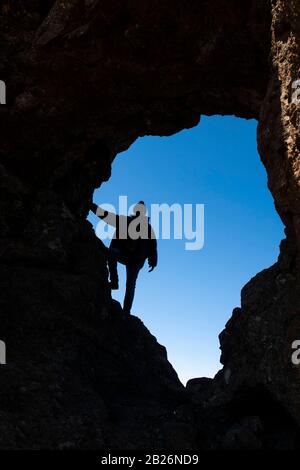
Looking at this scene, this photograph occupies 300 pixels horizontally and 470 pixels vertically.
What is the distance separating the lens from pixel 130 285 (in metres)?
14.1

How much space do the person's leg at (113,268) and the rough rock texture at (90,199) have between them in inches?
22.2

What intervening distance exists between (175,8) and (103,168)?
5464mm

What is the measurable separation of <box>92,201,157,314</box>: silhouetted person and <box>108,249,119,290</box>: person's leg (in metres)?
0.06

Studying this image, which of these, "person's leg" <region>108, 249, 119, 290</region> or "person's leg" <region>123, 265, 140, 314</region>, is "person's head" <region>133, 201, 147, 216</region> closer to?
"person's leg" <region>108, 249, 119, 290</region>

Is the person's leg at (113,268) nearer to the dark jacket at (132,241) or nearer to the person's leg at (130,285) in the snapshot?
the dark jacket at (132,241)

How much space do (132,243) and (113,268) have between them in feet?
3.22

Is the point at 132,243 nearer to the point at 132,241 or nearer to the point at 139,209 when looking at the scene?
the point at 132,241

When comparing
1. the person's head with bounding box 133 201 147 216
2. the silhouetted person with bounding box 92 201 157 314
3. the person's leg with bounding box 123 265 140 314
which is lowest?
the person's leg with bounding box 123 265 140 314

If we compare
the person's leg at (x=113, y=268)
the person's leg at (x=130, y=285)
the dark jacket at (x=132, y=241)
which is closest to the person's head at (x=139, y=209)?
the dark jacket at (x=132, y=241)

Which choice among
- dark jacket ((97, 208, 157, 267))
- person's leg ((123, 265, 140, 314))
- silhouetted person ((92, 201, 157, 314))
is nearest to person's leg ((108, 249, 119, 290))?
silhouetted person ((92, 201, 157, 314))

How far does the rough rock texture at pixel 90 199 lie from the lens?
9086 millimetres

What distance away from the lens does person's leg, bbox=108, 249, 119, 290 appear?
536 inches

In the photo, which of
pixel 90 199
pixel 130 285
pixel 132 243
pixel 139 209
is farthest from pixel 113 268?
pixel 90 199

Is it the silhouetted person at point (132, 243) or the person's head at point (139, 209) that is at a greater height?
the person's head at point (139, 209)
